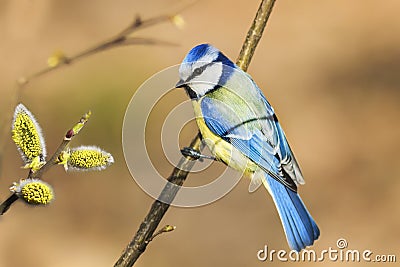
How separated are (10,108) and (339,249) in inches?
149

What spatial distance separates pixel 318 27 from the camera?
20.2ft

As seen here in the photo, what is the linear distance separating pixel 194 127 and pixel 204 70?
3.07 meters

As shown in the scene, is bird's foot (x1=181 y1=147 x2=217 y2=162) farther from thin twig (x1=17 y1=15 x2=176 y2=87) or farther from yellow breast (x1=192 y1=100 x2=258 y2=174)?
thin twig (x1=17 y1=15 x2=176 y2=87)

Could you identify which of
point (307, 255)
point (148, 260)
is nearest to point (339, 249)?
point (307, 255)

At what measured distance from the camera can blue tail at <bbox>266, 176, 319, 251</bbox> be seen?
234cm

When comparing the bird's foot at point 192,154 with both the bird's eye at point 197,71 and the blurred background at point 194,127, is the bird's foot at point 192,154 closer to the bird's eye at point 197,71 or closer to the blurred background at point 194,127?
the bird's eye at point 197,71

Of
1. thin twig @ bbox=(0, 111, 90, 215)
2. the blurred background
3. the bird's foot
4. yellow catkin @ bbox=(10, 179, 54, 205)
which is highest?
the blurred background

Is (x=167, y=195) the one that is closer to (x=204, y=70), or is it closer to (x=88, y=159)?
(x=88, y=159)

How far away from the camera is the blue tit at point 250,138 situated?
Result: 7.67ft

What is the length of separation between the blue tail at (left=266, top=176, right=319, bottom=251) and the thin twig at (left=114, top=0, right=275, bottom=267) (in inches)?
25.2

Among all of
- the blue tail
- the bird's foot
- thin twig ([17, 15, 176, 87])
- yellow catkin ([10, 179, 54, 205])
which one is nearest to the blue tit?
the blue tail

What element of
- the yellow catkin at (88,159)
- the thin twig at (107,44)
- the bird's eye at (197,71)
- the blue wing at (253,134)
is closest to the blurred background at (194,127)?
the blue wing at (253,134)

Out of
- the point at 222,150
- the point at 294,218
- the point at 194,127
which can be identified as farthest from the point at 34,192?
the point at 194,127

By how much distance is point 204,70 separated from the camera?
2.15 meters
